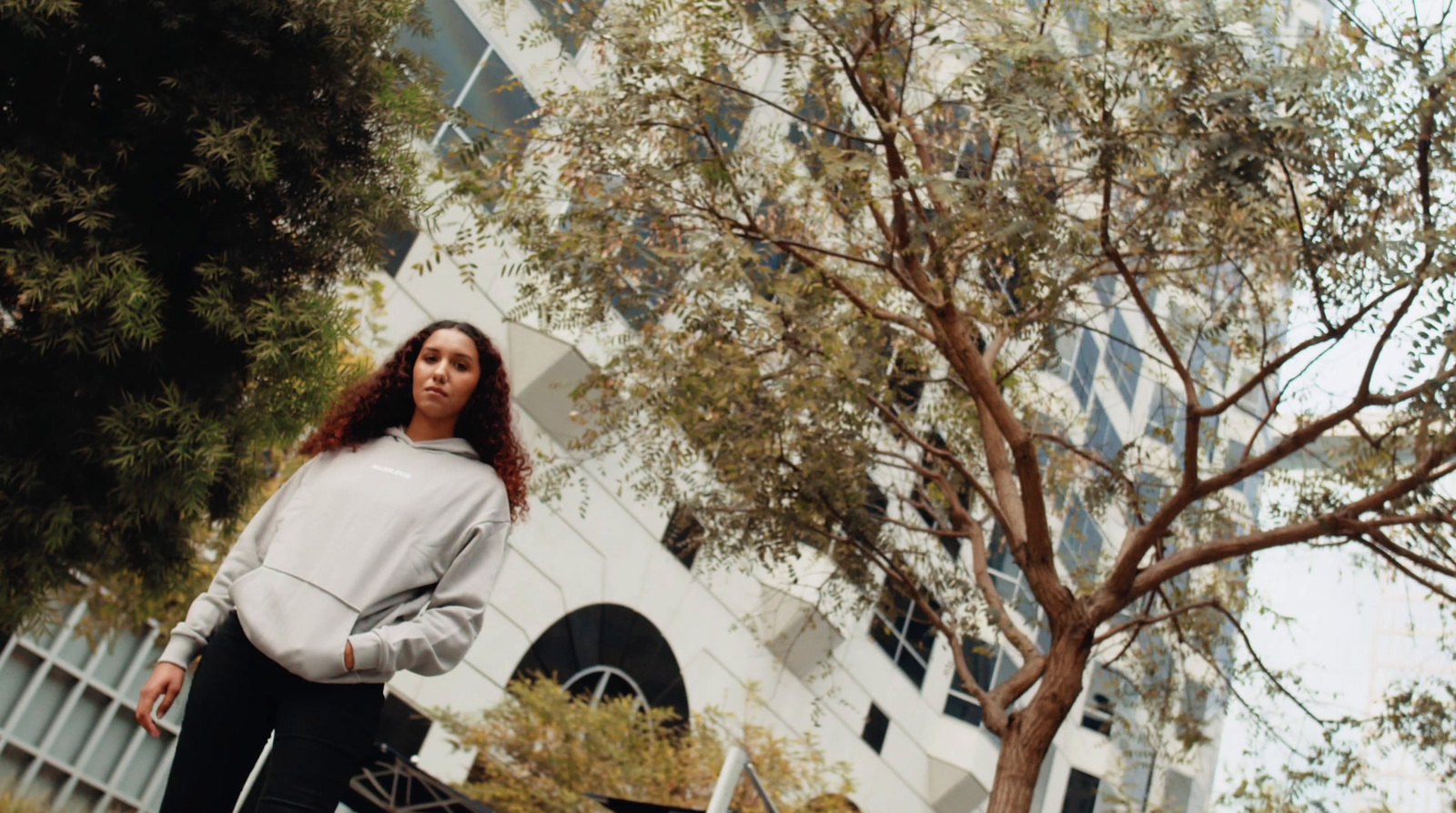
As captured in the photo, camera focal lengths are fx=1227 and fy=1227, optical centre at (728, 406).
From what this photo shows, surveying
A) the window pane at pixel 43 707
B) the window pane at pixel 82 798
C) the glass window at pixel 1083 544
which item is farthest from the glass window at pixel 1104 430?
the window pane at pixel 43 707

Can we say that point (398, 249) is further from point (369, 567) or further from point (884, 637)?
point (369, 567)

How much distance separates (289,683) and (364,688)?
0.15 meters

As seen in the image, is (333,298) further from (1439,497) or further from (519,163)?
(1439,497)

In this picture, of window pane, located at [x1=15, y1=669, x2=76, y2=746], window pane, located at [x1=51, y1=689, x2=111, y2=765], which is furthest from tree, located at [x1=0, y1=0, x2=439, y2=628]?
window pane, located at [x1=51, y1=689, x2=111, y2=765]

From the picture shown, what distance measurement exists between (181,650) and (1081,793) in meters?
21.6

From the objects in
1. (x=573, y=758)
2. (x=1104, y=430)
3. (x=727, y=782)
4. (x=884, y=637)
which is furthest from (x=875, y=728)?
(x=727, y=782)

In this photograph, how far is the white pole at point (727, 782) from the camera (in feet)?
14.9

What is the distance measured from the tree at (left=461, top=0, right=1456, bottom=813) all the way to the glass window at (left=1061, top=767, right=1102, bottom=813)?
10.9 m

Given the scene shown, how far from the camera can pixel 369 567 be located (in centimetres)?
241

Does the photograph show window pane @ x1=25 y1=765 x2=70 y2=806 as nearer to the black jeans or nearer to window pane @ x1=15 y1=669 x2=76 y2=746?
window pane @ x1=15 y1=669 x2=76 y2=746

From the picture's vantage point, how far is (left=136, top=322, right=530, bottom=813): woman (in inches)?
90.1

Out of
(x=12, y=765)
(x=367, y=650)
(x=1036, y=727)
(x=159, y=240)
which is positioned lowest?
(x=12, y=765)

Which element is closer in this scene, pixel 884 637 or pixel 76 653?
pixel 76 653

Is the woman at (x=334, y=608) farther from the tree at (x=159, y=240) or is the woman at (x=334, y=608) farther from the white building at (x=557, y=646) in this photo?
the white building at (x=557, y=646)
